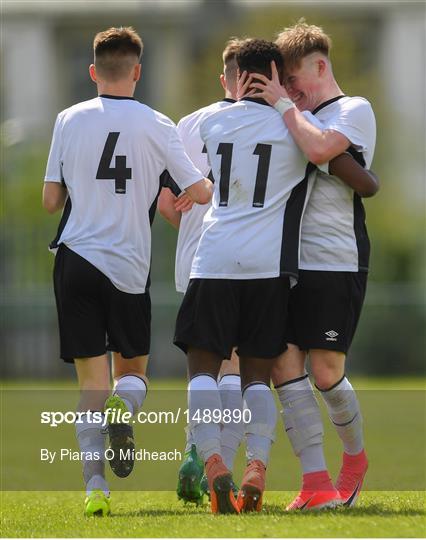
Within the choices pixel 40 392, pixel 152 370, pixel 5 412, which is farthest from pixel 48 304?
pixel 5 412


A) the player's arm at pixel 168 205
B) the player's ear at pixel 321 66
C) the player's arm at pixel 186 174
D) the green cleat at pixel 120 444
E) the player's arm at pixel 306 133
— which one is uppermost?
the player's ear at pixel 321 66

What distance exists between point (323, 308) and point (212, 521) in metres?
1.31

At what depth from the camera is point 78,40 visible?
133ft

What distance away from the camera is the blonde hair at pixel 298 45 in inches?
268

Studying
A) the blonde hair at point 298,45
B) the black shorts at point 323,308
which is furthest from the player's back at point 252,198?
the blonde hair at point 298,45

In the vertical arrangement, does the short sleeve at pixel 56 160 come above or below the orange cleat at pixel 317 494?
above

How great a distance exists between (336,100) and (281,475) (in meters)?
3.00

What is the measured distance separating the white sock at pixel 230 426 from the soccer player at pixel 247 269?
639mm

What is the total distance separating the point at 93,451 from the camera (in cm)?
674

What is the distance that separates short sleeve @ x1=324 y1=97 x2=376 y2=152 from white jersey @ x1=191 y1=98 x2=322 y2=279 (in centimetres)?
24

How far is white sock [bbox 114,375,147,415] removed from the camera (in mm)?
6820

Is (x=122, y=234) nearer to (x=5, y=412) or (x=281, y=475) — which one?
(x=281, y=475)

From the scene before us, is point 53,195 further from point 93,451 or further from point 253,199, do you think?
point 93,451

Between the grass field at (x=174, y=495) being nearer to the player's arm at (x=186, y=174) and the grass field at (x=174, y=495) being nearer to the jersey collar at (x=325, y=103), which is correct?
the player's arm at (x=186, y=174)
